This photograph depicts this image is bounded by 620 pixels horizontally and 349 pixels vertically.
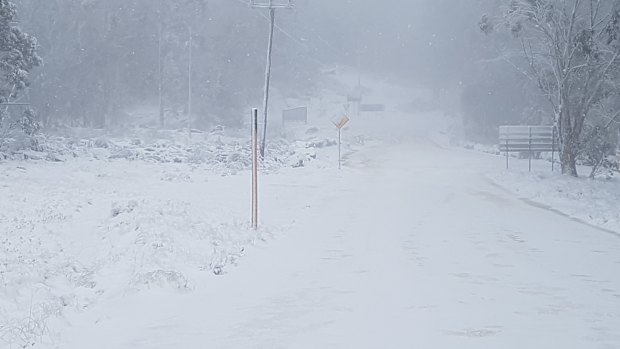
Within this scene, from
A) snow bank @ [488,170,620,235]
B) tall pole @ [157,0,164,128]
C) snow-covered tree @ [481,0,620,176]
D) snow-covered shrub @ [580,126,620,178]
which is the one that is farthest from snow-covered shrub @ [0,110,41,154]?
tall pole @ [157,0,164,128]

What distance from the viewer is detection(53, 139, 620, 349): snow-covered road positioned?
752cm

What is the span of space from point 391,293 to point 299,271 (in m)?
2.07

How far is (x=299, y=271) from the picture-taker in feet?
36.7

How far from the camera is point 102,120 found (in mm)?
69312

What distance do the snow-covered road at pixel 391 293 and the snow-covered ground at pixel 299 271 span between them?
1.3 inches

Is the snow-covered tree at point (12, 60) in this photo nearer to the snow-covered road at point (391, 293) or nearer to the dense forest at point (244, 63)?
the dense forest at point (244, 63)

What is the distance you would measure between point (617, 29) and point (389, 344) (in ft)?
55.3

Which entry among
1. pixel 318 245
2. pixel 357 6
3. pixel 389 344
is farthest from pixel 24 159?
pixel 357 6

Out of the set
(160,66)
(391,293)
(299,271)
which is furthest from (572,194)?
(160,66)

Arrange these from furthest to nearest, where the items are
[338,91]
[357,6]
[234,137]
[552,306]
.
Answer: [357,6] → [338,91] → [234,137] → [552,306]

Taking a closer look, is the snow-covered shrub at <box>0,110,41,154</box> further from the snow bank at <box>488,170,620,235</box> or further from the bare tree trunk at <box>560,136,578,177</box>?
the bare tree trunk at <box>560,136,578,177</box>

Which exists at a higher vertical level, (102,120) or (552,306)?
(102,120)

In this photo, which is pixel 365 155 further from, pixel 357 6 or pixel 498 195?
pixel 357 6

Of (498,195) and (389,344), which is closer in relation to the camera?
(389,344)
